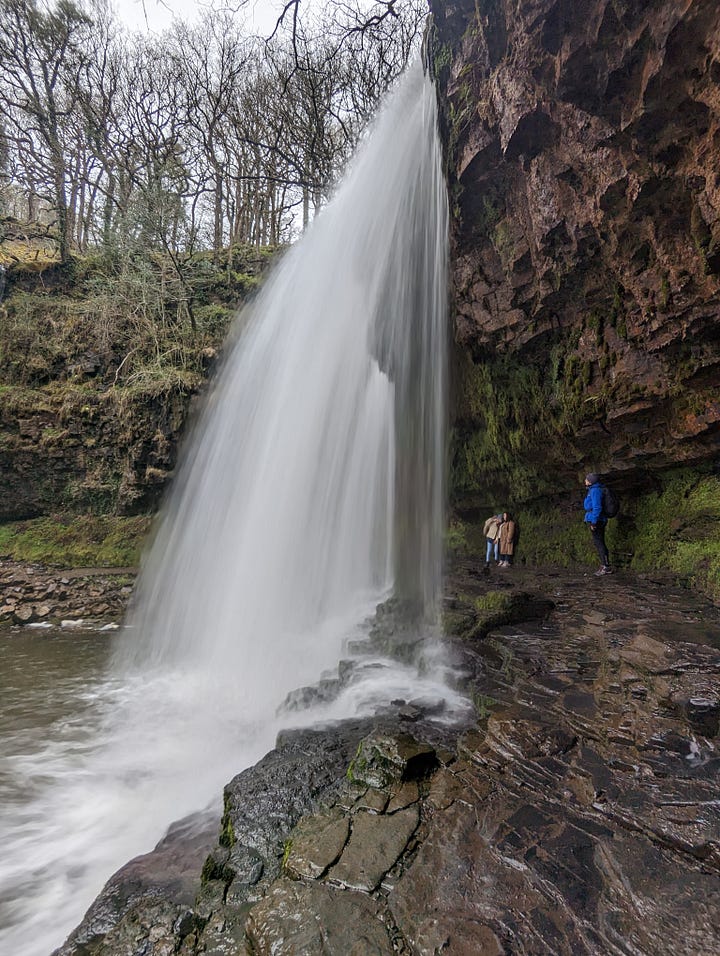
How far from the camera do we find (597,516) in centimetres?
693

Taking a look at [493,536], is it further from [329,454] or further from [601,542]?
[329,454]

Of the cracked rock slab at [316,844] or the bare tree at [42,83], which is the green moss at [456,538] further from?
the bare tree at [42,83]

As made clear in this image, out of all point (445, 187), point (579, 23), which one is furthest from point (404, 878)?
point (445, 187)

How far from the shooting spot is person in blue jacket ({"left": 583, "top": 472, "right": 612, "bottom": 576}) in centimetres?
693

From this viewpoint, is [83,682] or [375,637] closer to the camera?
[375,637]

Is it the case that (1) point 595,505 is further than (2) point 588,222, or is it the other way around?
(1) point 595,505

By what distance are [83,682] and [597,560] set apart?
8.61 metres

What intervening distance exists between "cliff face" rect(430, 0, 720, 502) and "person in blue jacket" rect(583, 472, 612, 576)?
34cm

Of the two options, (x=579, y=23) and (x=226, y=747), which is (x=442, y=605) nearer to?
(x=226, y=747)

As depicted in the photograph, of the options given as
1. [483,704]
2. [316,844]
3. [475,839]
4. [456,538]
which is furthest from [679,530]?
[316,844]

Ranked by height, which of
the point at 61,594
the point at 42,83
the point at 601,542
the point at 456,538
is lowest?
the point at 61,594

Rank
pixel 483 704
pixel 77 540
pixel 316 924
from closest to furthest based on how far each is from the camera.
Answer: pixel 316 924
pixel 483 704
pixel 77 540

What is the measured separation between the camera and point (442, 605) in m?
5.96

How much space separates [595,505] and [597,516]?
17cm
